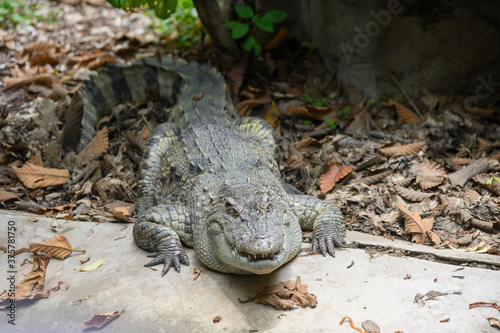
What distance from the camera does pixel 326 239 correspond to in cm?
378

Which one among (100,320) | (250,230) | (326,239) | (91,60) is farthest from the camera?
(91,60)

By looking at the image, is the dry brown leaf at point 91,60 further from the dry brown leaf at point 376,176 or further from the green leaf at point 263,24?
the dry brown leaf at point 376,176

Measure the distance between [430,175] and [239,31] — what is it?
10.2 feet

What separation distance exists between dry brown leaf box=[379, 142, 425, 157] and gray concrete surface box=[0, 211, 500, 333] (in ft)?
5.27

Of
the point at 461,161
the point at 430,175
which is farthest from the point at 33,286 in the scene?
the point at 461,161

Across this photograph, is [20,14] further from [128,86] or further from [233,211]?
[233,211]

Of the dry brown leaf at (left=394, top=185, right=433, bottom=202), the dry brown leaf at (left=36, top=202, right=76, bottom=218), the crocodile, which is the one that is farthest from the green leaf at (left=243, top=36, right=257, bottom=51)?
the dry brown leaf at (left=36, top=202, right=76, bottom=218)

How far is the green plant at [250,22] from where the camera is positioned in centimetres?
592

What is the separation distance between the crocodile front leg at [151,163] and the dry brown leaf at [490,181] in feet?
10.9

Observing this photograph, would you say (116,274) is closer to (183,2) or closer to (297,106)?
(297,106)

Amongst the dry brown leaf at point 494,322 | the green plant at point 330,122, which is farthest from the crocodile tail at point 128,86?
the dry brown leaf at point 494,322

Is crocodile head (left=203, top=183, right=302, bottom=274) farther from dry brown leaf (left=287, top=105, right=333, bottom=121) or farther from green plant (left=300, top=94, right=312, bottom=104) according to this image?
green plant (left=300, top=94, right=312, bottom=104)

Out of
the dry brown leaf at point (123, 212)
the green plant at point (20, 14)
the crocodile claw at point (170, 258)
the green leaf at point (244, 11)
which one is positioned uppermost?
the green plant at point (20, 14)

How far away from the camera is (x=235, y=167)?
427 centimetres
